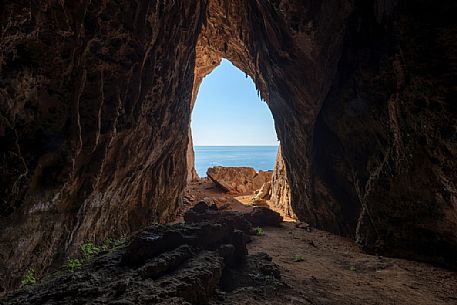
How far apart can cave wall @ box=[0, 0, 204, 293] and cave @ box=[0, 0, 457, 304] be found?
0.10 ft

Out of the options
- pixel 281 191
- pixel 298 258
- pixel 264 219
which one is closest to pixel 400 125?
pixel 298 258

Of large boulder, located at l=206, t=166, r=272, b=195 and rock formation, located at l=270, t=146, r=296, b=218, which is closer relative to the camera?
rock formation, located at l=270, t=146, r=296, b=218

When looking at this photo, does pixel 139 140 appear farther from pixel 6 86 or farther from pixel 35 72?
pixel 6 86

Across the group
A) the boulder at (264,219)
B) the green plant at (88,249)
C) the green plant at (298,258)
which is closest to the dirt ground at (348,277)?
the green plant at (298,258)

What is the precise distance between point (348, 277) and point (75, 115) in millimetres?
7661

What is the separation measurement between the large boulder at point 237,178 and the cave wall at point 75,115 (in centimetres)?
1617

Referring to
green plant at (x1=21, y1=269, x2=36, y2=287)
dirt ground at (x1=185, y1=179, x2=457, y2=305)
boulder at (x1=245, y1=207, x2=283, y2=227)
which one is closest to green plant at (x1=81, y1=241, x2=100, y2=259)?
green plant at (x1=21, y1=269, x2=36, y2=287)

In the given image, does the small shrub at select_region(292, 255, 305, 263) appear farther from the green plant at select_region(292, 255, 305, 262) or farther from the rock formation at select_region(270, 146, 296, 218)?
the rock formation at select_region(270, 146, 296, 218)

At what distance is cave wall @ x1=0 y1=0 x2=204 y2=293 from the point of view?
468 centimetres

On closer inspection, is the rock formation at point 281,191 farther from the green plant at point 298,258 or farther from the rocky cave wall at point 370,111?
the green plant at point 298,258

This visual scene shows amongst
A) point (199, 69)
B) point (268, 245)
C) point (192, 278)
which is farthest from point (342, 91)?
point (199, 69)

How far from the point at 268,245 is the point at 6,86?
8346 mm

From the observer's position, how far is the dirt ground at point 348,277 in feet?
15.6

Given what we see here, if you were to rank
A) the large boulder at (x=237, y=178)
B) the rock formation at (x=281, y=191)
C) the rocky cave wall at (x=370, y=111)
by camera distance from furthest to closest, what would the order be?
the large boulder at (x=237, y=178) < the rock formation at (x=281, y=191) < the rocky cave wall at (x=370, y=111)
